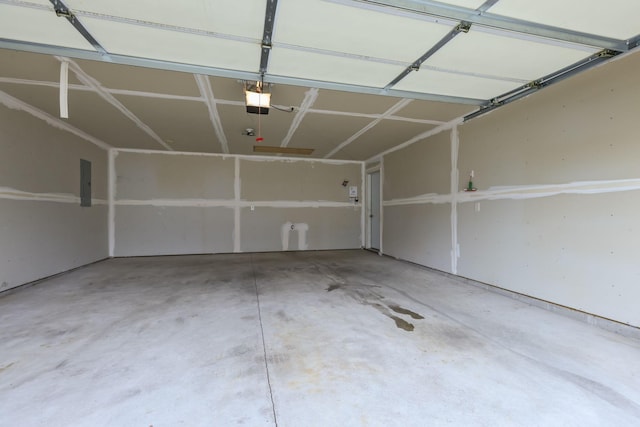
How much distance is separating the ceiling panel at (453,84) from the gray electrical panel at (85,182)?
5.74m

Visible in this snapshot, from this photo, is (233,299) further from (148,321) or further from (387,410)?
(387,410)

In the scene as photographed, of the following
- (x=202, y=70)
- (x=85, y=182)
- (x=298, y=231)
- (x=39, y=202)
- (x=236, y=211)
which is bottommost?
(x=298, y=231)

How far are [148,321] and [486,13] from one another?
3755 millimetres

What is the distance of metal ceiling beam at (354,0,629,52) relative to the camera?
74.0 inches

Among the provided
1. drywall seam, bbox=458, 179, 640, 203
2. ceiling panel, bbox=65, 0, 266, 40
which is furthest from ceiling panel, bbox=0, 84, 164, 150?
drywall seam, bbox=458, 179, 640, 203

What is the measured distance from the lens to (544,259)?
3244 millimetres

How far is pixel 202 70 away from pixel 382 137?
141 inches

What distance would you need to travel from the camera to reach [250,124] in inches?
187

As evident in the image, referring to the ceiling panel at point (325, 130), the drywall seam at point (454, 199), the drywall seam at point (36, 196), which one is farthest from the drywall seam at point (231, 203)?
the drywall seam at point (454, 199)

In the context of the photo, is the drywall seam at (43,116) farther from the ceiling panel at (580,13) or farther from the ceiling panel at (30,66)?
the ceiling panel at (580,13)

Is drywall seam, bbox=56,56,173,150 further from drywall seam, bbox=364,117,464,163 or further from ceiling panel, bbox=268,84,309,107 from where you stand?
drywall seam, bbox=364,117,464,163

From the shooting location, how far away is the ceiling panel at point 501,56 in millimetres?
2289

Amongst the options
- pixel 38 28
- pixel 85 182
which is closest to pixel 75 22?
pixel 38 28

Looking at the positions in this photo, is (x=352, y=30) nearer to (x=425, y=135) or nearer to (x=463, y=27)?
(x=463, y=27)
